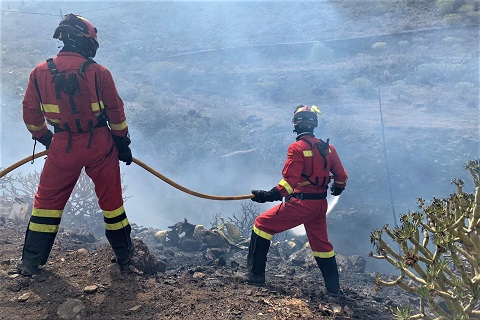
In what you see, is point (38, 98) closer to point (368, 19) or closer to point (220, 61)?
point (220, 61)

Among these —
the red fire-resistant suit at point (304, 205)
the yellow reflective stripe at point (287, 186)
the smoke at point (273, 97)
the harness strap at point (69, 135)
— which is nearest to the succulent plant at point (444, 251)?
the yellow reflective stripe at point (287, 186)

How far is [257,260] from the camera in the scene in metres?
4.86

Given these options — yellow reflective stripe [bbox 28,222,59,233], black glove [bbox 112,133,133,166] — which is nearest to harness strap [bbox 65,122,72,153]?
black glove [bbox 112,133,133,166]

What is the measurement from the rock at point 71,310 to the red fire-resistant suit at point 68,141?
2.06 feet

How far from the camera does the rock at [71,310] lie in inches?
135

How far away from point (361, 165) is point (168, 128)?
22.1ft

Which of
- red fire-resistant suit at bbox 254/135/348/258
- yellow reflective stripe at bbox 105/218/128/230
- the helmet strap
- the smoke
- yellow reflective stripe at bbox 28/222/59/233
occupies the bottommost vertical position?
yellow reflective stripe at bbox 28/222/59/233

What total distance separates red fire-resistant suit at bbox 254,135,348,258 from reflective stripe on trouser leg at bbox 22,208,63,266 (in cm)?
207

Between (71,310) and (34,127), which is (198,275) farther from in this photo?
(34,127)

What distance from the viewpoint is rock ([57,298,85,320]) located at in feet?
11.3

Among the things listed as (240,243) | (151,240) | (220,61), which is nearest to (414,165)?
(240,243)

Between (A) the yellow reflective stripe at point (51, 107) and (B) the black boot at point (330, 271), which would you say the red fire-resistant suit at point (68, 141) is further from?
(B) the black boot at point (330, 271)

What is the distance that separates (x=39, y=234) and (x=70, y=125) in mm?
985

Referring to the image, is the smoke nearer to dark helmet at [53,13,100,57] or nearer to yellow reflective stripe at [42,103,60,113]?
yellow reflective stripe at [42,103,60,113]
